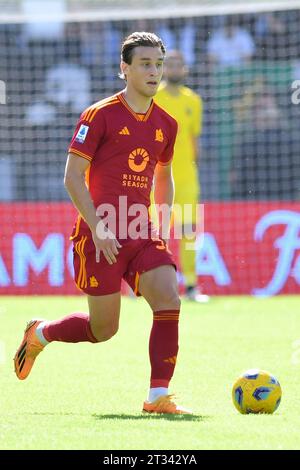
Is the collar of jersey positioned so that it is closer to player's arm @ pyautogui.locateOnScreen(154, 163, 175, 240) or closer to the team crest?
the team crest

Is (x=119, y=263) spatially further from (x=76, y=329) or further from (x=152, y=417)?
(x=152, y=417)

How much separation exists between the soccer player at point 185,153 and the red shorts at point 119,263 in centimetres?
648

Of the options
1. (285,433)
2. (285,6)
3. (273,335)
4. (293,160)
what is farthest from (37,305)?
(285,433)

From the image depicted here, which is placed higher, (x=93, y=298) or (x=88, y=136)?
(x=88, y=136)

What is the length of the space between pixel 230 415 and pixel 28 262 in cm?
821

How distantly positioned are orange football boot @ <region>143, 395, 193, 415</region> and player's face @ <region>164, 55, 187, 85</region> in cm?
Answer: 704

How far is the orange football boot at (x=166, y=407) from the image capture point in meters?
5.97

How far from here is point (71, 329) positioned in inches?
262

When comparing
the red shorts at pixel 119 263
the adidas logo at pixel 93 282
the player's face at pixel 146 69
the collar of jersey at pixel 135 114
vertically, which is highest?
the player's face at pixel 146 69

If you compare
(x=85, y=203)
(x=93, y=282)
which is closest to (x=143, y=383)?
(x=93, y=282)

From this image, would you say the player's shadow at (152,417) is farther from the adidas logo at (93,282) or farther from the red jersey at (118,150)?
the red jersey at (118,150)

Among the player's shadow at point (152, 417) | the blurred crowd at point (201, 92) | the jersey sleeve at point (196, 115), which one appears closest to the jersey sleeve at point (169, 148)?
the player's shadow at point (152, 417)

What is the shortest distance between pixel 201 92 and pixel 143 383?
9976 millimetres
